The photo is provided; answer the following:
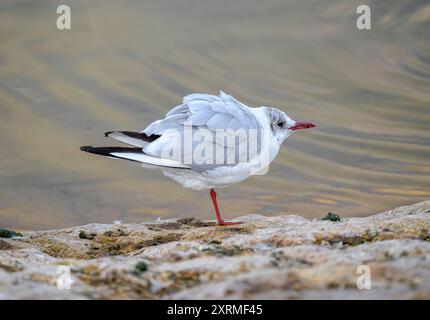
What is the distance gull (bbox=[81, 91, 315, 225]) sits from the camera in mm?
8750

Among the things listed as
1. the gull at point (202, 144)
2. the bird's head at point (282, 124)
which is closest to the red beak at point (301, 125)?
the bird's head at point (282, 124)

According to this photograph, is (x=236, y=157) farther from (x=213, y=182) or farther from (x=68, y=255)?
(x=68, y=255)

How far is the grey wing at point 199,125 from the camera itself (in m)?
8.76

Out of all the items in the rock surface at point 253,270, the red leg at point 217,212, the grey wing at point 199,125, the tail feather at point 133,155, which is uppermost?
the grey wing at point 199,125

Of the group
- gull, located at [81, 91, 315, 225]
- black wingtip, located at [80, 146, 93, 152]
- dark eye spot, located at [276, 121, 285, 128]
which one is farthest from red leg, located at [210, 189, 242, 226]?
black wingtip, located at [80, 146, 93, 152]

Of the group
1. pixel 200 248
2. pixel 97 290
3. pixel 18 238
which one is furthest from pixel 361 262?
pixel 18 238

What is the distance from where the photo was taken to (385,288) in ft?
16.7

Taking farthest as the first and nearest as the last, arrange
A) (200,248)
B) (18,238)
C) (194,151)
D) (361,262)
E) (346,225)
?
(18,238)
(194,151)
(346,225)
(200,248)
(361,262)

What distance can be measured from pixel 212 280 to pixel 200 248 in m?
1.35

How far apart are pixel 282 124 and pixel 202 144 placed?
1.80 m

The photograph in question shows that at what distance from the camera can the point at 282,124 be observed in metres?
10.1

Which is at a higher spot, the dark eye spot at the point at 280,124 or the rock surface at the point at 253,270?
the dark eye spot at the point at 280,124

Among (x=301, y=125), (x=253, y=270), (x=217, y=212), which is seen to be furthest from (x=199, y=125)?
(x=253, y=270)

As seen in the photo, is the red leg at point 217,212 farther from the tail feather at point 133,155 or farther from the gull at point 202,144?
the tail feather at point 133,155
